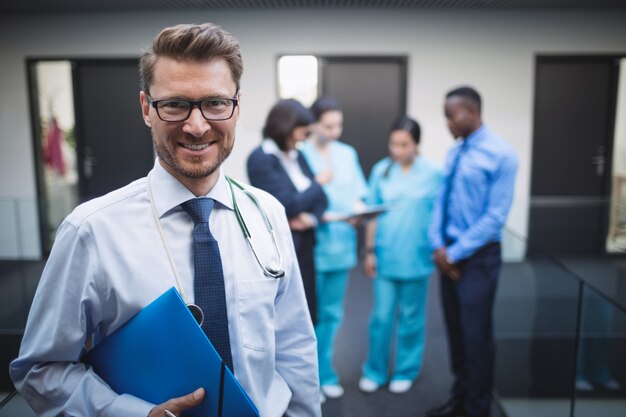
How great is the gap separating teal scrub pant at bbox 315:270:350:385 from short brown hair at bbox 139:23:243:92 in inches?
62.9

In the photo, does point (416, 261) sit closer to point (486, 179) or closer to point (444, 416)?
point (486, 179)

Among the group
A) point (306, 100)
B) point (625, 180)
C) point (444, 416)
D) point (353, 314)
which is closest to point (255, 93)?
point (306, 100)

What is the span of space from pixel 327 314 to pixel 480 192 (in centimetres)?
88

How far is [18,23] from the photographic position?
13.9 ft

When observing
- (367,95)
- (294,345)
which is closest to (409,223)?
(294,345)

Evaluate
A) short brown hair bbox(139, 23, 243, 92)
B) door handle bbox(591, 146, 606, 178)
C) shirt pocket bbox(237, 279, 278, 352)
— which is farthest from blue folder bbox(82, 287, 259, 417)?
door handle bbox(591, 146, 606, 178)

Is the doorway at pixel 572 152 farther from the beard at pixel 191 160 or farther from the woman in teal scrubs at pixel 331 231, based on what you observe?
the beard at pixel 191 160

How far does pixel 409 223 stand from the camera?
2285mm

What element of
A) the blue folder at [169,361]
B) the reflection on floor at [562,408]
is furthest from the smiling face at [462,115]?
the blue folder at [169,361]

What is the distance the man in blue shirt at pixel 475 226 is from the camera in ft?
6.42

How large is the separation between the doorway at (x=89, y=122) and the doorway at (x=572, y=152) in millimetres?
3474

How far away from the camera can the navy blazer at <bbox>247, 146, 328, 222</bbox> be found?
1986 millimetres

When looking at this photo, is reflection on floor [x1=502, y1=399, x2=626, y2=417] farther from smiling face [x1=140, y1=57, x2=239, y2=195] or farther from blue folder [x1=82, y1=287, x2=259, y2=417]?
smiling face [x1=140, y1=57, x2=239, y2=195]

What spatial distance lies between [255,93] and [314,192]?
244cm
